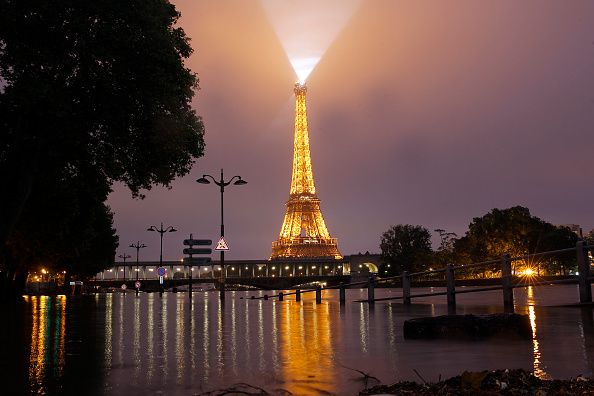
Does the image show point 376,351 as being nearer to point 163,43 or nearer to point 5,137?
point 163,43

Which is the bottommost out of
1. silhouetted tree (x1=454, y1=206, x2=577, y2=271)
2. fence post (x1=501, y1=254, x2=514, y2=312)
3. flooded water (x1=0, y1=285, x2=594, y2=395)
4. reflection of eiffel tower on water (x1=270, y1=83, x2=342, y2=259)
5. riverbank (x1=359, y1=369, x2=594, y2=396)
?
flooded water (x1=0, y1=285, x2=594, y2=395)

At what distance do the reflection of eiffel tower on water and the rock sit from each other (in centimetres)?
12407

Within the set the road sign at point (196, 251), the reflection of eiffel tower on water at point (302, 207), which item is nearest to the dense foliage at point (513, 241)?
the reflection of eiffel tower on water at point (302, 207)

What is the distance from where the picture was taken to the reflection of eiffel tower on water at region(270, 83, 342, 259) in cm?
13375

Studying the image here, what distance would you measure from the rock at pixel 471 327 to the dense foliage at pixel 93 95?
43.1 feet

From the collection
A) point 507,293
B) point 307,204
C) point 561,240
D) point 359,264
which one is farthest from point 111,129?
point 359,264

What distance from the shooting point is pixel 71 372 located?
6043mm

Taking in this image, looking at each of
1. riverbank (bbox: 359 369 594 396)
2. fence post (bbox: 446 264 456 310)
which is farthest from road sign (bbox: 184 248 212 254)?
riverbank (bbox: 359 369 594 396)

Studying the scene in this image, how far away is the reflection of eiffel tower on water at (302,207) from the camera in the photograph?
439 ft

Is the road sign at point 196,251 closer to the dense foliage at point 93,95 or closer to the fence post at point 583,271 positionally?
the dense foliage at point 93,95

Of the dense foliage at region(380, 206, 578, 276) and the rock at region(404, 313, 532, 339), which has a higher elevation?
the dense foliage at region(380, 206, 578, 276)

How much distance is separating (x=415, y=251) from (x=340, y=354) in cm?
12524

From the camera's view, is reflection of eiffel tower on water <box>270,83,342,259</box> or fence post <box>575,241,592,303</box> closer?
fence post <box>575,241,592,303</box>

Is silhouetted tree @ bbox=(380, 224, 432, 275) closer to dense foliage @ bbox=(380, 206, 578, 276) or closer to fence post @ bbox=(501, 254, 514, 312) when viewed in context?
dense foliage @ bbox=(380, 206, 578, 276)
